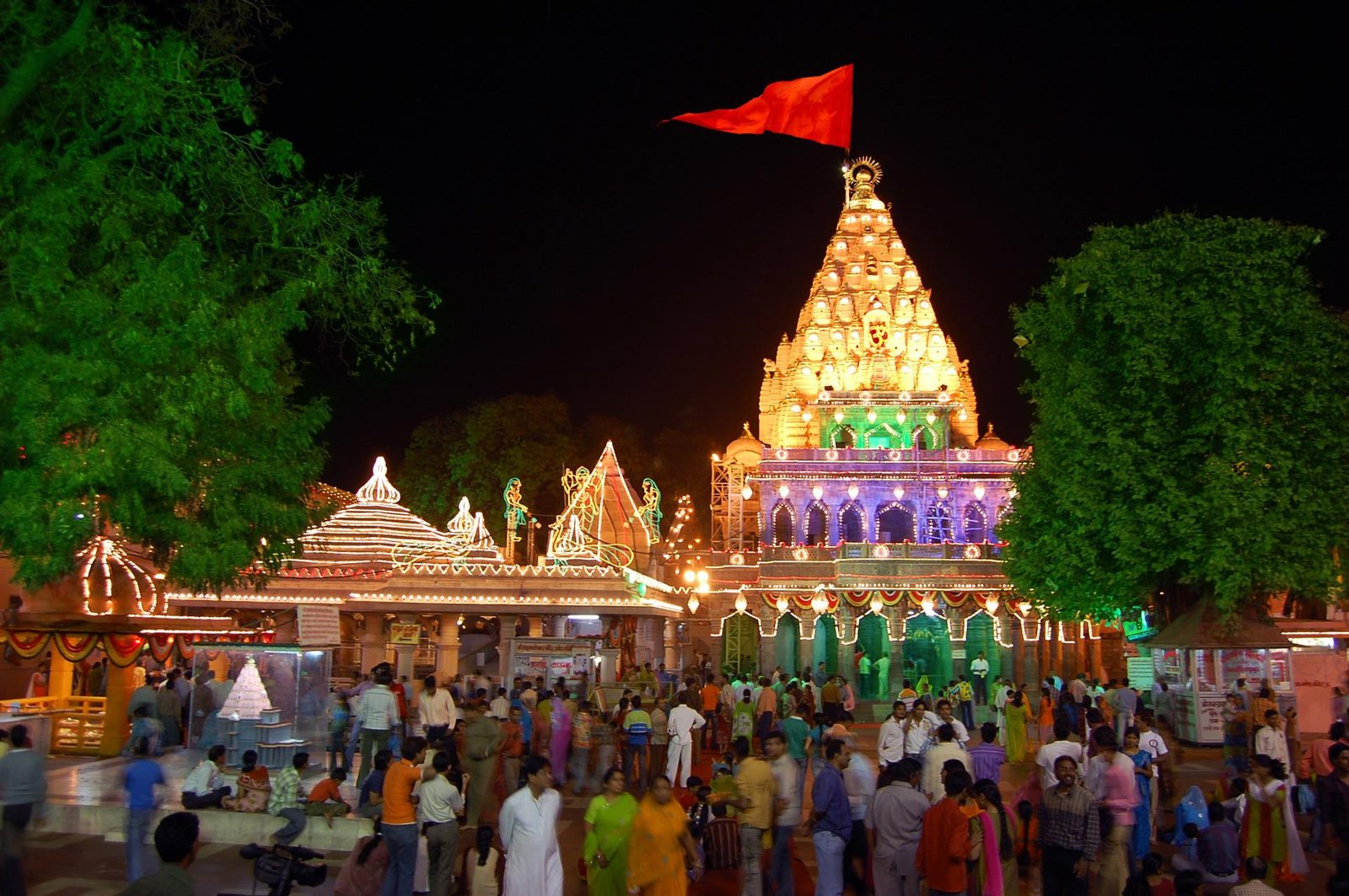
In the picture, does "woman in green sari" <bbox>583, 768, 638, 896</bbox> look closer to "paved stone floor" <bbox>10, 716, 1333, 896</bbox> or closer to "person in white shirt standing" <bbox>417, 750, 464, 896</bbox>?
"person in white shirt standing" <bbox>417, 750, 464, 896</bbox>

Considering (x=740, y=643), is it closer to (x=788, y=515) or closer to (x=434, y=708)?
(x=788, y=515)

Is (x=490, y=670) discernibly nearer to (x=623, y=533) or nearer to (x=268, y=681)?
(x=623, y=533)

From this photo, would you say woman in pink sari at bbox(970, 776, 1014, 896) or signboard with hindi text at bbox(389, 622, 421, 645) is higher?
signboard with hindi text at bbox(389, 622, 421, 645)

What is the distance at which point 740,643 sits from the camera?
46.2 m

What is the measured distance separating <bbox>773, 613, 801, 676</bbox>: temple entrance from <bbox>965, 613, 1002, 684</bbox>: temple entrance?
612cm

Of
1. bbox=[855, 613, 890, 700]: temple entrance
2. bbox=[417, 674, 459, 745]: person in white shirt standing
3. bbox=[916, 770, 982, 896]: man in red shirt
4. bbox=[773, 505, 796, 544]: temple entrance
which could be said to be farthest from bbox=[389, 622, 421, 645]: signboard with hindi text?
bbox=[916, 770, 982, 896]: man in red shirt

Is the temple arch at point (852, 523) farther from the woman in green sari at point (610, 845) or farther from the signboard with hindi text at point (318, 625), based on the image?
the woman in green sari at point (610, 845)

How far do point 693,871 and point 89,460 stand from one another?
7.38 m

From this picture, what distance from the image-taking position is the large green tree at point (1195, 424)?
23219 millimetres

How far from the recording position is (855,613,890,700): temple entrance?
41.3 metres

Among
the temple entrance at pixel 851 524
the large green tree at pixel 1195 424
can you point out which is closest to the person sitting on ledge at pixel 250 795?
the large green tree at pixel 1195 424

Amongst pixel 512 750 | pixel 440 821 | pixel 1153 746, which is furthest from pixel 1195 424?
pixel 440 821

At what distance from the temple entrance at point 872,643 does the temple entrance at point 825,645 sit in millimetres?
984

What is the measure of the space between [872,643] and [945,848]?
37.9m
